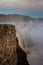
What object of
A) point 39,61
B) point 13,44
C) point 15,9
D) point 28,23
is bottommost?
point 39,61

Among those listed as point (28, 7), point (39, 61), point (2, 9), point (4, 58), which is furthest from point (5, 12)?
point (39, 61)

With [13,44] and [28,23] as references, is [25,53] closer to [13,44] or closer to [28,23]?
[13,44]

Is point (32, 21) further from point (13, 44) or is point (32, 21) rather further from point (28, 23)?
point (13, 44)

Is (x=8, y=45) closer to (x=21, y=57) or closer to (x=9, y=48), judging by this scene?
(x=9, y=48)

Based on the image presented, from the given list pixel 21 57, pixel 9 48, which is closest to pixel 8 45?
pixel 9 48

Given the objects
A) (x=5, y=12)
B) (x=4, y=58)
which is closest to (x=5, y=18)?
(x=5, y=12)

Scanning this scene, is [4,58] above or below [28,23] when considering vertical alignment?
below
